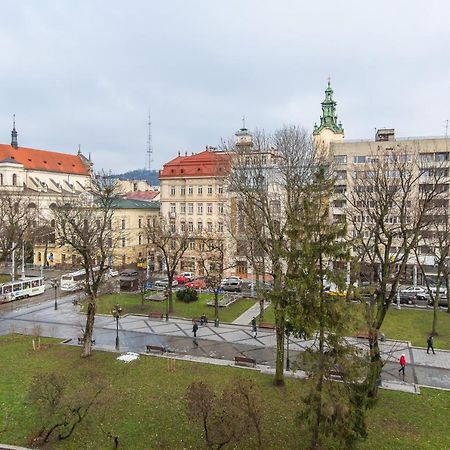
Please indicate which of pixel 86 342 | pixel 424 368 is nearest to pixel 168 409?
pixel 86 342

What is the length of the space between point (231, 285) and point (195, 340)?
57.7ft

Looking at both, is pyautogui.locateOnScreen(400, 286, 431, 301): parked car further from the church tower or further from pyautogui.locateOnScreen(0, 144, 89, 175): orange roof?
pyautogui.locateOnScreen(0, 144, 89, 175): orange roof

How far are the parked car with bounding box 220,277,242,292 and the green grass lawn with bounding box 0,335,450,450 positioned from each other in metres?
20.9

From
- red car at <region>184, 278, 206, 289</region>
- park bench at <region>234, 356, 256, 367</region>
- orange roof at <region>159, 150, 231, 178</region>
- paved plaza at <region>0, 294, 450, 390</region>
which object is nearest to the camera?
park bench at <region>234, 356, 256, 367</region>

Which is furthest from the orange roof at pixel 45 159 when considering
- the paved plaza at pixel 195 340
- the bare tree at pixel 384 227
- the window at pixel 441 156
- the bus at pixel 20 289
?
the window at pixel 441 156

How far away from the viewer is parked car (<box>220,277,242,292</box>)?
44844 millimetres

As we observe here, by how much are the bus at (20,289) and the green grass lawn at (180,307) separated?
789 cm

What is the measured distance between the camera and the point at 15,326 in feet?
105

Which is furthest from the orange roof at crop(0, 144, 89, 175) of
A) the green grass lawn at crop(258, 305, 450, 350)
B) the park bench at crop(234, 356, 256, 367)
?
the park bench at crop(234, 356, 256, 367)

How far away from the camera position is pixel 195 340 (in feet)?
92.1

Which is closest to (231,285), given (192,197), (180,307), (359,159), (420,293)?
(180,307)

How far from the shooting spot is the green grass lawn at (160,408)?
1558 cm

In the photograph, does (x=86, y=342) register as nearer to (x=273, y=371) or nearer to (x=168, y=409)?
(x=168, y=409)

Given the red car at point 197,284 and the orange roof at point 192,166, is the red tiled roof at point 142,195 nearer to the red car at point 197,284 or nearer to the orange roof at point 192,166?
the orange roof at point 192,166
